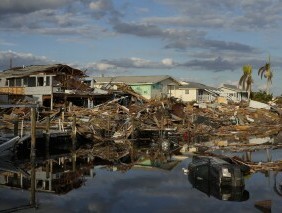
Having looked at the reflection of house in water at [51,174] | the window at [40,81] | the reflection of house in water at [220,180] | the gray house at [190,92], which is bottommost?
the reflection of house in water at [51,174]

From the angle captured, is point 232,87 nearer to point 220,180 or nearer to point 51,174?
point 51,174

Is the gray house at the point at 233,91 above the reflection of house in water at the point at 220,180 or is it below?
above

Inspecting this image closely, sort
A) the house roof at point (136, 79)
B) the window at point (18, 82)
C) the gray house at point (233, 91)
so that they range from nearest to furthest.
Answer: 1. the window at point (18, 82)
2. the house roof at point (136, 79)
3. the gray house at point (233, 91)

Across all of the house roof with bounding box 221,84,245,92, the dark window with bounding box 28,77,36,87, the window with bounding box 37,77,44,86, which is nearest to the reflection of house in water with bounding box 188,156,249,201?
the window with bounding box 37,77,44,86

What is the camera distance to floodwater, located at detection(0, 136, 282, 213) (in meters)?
17.8

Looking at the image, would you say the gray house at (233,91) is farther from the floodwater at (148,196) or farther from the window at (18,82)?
the floodwater at (148,196)

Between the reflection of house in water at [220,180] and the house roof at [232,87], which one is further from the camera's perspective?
the house roof at [232,87]

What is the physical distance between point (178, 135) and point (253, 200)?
2427 centimetres

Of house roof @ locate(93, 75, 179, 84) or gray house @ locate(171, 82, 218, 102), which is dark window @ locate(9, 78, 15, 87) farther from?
gray house @ locate(171, 82, 218, 102)

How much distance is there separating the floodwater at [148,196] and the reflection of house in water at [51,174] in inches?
19.8

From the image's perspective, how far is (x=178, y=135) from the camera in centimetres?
4331

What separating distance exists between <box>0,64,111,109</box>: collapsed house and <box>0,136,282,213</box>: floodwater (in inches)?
946

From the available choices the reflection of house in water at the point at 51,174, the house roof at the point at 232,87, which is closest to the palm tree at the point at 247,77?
the house roof at the point at 232,87

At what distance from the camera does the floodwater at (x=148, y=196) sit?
1778cm
